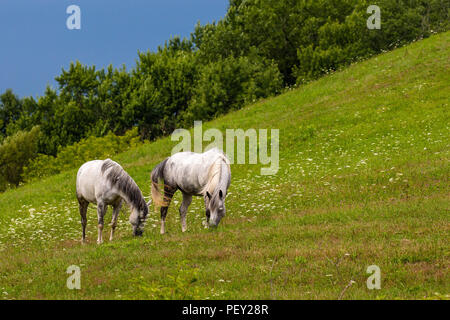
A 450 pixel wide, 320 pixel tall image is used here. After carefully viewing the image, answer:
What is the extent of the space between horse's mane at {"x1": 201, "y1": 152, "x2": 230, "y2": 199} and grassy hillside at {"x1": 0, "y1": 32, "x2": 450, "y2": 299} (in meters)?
1.37

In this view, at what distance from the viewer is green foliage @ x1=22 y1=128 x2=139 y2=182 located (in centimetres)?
6769

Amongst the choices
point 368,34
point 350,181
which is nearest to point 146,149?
point 350,181

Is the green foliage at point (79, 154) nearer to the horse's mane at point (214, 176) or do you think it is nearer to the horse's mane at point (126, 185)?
the horse's mane at point (126, 185)

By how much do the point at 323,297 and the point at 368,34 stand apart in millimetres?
61470

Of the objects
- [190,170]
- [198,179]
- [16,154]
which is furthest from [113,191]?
[16,154]

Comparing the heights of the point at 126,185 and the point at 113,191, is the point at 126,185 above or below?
above

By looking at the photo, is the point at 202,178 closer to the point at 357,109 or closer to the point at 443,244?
the point at 443,244

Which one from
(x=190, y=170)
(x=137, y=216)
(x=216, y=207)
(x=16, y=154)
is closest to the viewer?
(x=216, y=207)

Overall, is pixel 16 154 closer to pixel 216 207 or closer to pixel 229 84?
pixel 229 84

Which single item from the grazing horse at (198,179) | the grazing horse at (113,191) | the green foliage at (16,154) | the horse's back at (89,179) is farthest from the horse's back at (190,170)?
the green foliage at (16,154)

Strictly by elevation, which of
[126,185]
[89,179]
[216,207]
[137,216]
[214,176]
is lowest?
[137,216]

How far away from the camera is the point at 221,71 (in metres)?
70.1

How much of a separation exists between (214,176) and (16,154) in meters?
67.9

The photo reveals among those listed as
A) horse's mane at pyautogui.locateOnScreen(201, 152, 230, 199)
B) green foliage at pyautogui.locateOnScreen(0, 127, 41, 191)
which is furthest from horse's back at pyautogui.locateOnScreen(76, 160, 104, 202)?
green foliage at pyautogui.locateOnScreen(0, 127, 41, 191)
